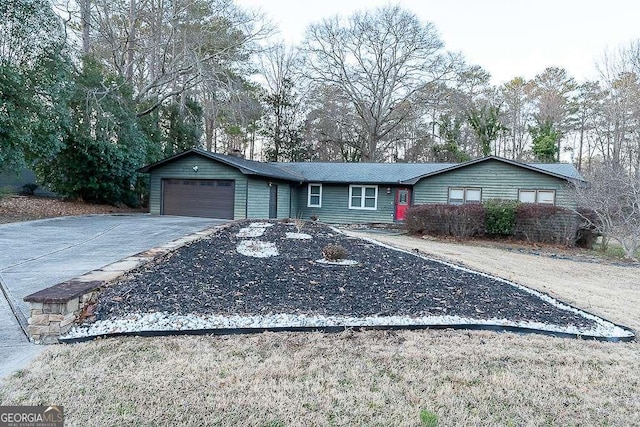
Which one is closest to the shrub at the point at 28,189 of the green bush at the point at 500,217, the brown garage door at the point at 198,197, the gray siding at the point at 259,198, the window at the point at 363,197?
the brown garage door at the point at 198,197

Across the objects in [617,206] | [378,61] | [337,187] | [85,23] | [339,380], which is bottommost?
[339,380]

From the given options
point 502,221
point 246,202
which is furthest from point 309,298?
point 246,202

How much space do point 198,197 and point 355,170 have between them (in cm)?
779

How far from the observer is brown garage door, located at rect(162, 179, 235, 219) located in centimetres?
1638

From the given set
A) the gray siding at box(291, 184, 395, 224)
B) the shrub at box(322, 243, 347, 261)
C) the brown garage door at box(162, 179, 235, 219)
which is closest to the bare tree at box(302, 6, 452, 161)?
the gray siding at box(291, 184, 395, 224)

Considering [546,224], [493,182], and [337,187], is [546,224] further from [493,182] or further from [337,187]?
[337,187]

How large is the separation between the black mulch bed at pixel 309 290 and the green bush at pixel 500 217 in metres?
7.82

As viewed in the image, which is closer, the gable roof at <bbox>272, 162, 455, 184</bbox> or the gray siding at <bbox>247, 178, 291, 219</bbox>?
the gray siding at <bbox>247, 178, 291, 219</bbox>

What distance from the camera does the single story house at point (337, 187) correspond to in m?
16.1

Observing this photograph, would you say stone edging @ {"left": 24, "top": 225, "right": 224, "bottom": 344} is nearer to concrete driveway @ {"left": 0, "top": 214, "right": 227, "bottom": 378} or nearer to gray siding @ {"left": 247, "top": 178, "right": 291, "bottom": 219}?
concrete driveway @ {"left": 0, "top": 214, "right": 227, "bottom": 378}

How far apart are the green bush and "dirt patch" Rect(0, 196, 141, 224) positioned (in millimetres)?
14809

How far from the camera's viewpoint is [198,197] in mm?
16953

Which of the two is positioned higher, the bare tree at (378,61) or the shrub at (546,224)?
the bare tree at (378,61)

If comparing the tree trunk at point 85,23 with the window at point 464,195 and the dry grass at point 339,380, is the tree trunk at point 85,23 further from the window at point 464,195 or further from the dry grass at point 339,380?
the dry grass at point 339,380
